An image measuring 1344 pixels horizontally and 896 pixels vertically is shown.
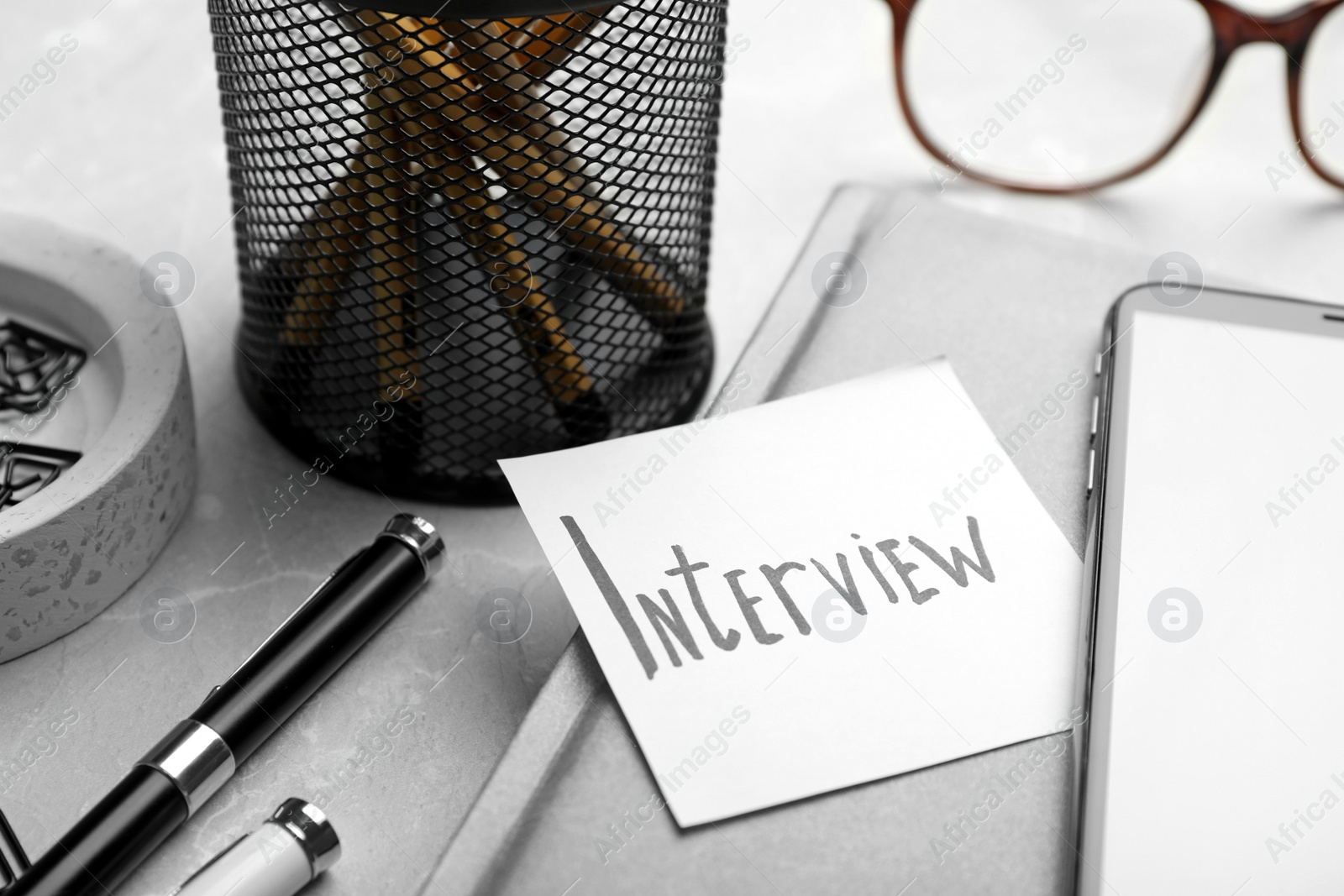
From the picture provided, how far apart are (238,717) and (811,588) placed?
0.48 ft

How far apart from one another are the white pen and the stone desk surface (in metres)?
0.01

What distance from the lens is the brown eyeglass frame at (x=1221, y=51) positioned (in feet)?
1.62

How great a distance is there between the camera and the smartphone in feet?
0.91

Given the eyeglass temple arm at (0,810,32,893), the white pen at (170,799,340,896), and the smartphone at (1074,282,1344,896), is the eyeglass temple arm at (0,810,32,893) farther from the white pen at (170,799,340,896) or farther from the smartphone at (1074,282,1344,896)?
the smartphone at (1074,282,1344,896)

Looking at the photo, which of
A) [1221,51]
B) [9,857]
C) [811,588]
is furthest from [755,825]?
[1221,51]

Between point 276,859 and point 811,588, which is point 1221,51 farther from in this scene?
point 276,859

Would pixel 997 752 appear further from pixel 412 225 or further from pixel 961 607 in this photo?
pixel 412 225

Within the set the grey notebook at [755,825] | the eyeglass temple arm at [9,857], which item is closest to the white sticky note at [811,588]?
the grey notebook at [755,825]

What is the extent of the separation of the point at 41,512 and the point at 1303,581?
0.32m

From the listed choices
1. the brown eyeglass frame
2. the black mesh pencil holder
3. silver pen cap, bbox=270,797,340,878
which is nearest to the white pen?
silver pen cap, bbox=270,797,340,878

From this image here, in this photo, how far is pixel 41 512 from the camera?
296 mm

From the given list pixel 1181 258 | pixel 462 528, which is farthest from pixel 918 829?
pixel 1181 258

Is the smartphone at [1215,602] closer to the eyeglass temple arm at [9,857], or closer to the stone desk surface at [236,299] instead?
the stone desk surface at [236,299]

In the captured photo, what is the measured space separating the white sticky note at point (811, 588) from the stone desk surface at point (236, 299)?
0.13 feet
